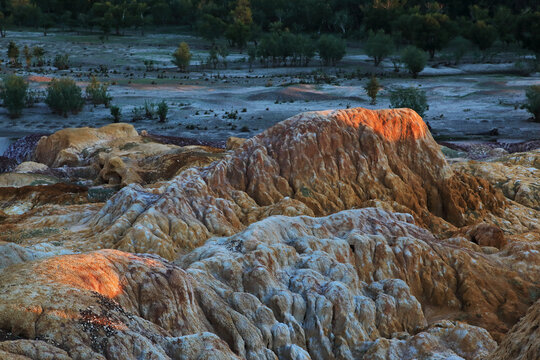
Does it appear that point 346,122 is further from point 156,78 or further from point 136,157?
point 156,78

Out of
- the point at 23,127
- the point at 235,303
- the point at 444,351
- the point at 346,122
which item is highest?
the point at 346,122

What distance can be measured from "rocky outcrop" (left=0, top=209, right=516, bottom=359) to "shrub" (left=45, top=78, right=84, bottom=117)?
50456 millimetres

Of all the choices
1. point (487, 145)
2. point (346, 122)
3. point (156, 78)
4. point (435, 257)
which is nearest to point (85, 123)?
point (156, 78)

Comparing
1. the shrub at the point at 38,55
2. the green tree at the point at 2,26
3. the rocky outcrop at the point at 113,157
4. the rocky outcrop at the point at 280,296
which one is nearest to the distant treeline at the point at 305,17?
the green tree at the point at 2,26

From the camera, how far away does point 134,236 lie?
19781 mm

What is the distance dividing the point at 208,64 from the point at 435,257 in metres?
81.6

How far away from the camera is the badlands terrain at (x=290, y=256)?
1025 cm

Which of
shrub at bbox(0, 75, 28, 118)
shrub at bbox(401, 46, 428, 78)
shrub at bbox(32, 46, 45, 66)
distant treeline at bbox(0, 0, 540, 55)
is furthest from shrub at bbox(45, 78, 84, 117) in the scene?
distant treeline at bbox(0, 0, 540, 55)

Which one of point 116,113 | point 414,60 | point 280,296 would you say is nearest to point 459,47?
point 414,60

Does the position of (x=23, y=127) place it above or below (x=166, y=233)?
below

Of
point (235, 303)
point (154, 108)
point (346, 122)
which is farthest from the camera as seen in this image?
point (154, 108)

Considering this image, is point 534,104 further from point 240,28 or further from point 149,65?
point 240,28

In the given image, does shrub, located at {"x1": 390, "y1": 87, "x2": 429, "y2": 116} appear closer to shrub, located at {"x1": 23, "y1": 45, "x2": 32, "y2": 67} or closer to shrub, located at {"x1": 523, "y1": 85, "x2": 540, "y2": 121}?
shrub, located at {"x1": 523, "y1": 85, "x2": 540, "y2": 121}

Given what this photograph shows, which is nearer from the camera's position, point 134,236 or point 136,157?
point 134,236
